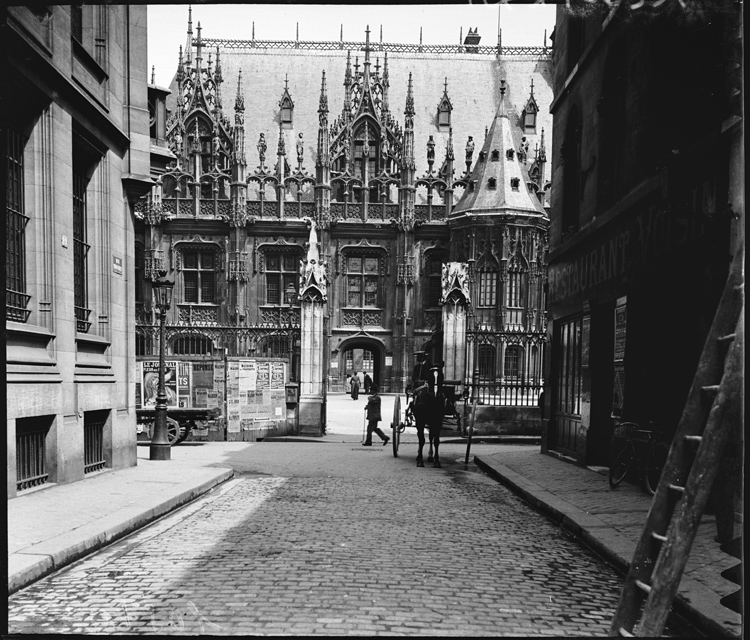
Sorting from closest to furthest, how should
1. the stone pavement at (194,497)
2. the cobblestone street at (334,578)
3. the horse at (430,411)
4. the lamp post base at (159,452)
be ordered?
the cobblestone street at (334,578)
the stone pavement at (194,497)
the horse at (430,411)
the lamp post base at (159,452)

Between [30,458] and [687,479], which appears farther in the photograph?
[30,458]

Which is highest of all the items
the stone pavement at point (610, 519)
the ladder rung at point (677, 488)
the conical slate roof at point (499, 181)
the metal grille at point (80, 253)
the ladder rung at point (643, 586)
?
the conical slate roof at point (499, 181)

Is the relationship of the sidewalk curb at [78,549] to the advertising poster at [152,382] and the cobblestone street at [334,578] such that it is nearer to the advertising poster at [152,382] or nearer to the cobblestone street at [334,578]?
the cobblestone street at [334,578]

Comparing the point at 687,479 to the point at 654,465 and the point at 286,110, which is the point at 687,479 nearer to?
the point at 654,465

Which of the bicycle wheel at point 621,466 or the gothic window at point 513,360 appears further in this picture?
the gothic window at point 513,360

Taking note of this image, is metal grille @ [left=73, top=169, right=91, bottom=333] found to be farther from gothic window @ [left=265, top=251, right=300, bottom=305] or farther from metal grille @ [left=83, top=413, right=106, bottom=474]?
gothic window @ [left=265, top=251, right=300, bottom=305]

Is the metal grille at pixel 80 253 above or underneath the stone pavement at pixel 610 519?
above

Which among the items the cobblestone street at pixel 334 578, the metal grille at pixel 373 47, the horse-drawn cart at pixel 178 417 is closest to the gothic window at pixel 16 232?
the cobblestone street at pixel 334 578

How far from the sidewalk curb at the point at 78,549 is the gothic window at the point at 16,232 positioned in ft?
9.65

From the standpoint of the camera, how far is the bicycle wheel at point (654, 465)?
9.36m

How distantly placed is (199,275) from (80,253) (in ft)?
100

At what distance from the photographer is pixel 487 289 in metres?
40.4

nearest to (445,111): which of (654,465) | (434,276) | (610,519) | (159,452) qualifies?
(434,276)

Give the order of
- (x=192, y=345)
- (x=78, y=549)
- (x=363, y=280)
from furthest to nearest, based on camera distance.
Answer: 1. (x=363, y=280)
2. (x=192, y=345)
3. (x=78, y=549)
